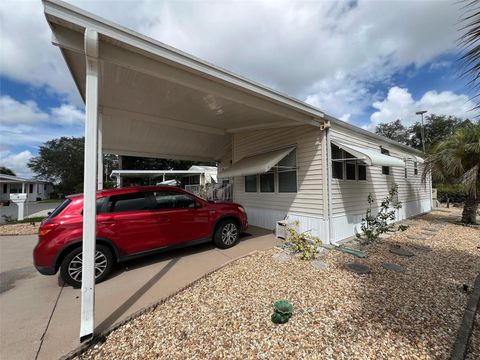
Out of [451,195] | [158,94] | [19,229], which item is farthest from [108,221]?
[451,195]

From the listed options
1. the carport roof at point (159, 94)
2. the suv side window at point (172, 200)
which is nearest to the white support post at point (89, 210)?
the carport roof at point (159, 94)

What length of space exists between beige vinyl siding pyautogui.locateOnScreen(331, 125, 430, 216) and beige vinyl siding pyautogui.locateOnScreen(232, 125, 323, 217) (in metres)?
0.57

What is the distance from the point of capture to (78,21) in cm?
257

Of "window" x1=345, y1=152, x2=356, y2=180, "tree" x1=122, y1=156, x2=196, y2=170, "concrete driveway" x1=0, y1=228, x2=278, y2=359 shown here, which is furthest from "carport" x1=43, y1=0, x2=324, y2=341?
"tree" x1=122, y1=156, x2=196, y2=170

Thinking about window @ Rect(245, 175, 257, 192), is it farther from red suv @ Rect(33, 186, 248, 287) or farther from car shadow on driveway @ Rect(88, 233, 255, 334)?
red suv @ Rect(33, 186, 248, 287)

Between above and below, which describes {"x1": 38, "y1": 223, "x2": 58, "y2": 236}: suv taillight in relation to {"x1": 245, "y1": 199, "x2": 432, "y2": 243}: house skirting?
above

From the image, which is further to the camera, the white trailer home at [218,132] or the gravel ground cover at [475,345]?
the white trailer home at [218,132]

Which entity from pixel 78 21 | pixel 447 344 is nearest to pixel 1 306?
pixel 78 21

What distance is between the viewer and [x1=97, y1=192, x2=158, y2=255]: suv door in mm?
4043

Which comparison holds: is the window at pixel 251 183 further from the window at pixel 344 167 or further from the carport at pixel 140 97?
the window at pixel 344 167

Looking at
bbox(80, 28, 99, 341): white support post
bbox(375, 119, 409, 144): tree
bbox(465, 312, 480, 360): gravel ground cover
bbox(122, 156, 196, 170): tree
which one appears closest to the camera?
bbox(465, 312, 480, 360): gravel ground cover

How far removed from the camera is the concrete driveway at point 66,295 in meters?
2.54

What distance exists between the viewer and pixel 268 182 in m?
7.85

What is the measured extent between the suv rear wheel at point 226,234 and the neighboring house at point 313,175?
1.58m
